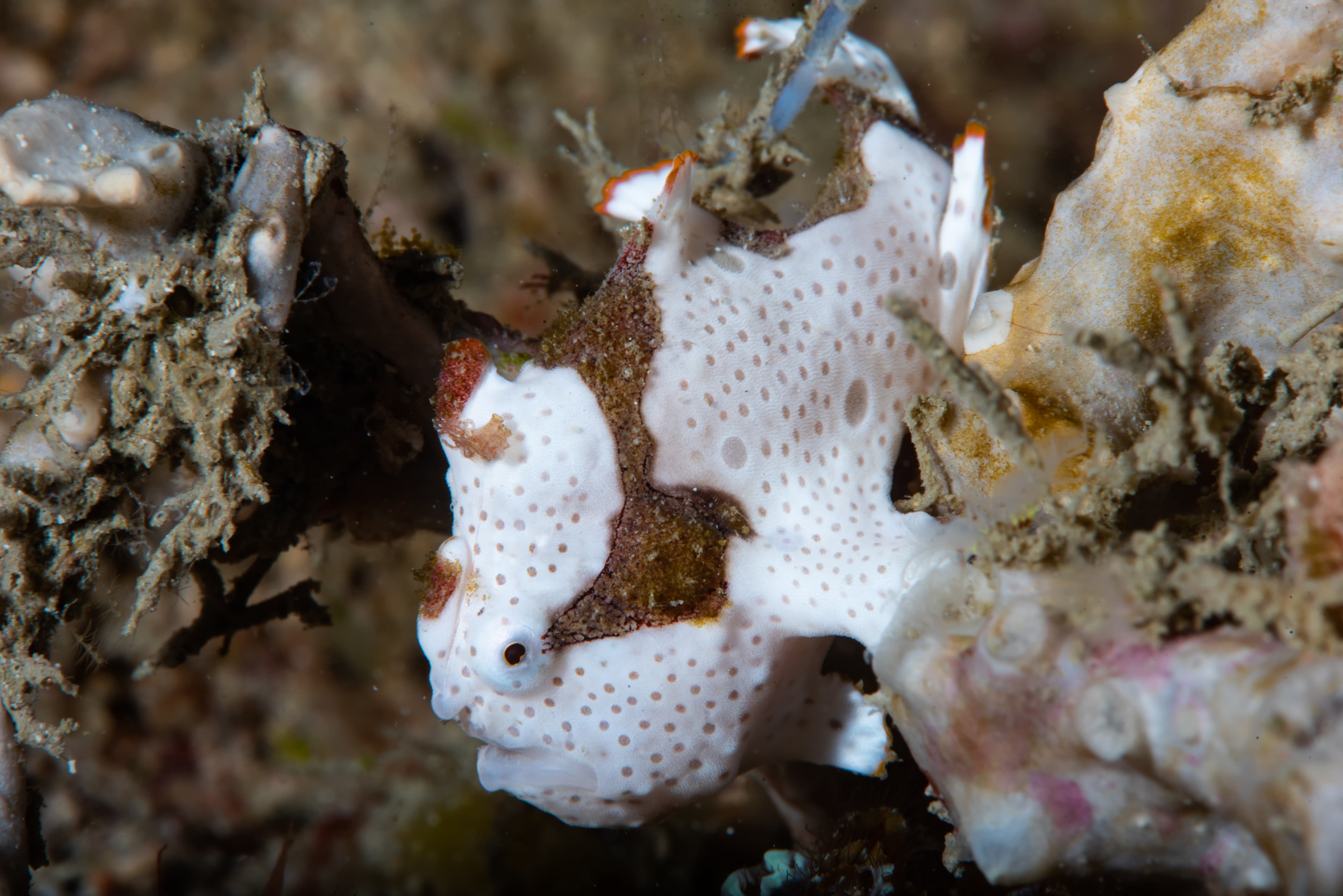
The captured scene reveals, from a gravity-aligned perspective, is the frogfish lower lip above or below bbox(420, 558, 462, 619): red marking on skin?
below

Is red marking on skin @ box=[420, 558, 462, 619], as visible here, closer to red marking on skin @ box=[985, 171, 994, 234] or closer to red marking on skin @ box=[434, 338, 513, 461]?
red marking on skin @ box=[434, 338, 513, 461]

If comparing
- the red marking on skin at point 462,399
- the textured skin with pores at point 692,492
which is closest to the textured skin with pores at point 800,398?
the textured skin with pores at point 692,492

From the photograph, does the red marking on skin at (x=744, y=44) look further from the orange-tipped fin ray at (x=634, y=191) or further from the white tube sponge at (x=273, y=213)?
the white tube sponge at (x=273, y=213)

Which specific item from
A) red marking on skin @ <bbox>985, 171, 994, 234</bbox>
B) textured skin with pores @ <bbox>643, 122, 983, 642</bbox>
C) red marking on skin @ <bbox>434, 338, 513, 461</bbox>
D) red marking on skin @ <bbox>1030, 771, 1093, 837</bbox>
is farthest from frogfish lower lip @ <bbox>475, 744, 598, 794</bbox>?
red marking on skin @ <bbox>985, 171, 994, 234</bbox>

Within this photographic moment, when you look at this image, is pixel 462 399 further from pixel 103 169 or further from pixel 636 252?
pixel 103 169

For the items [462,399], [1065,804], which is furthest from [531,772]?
[1065,804]

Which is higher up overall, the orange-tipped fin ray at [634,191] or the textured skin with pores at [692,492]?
the orange-tipped fin ray at [634,191]
